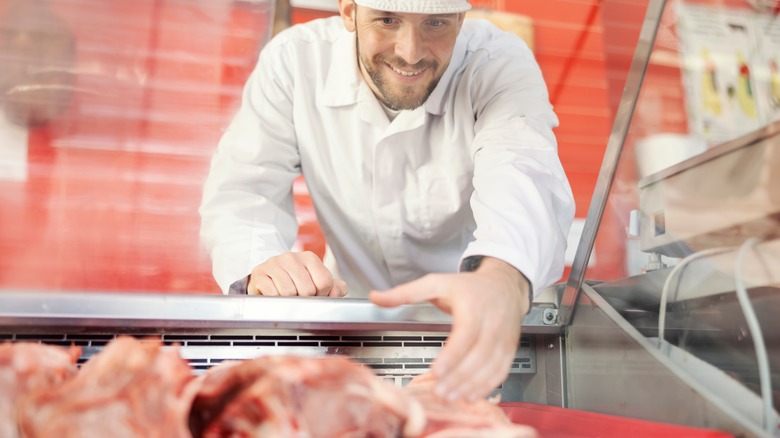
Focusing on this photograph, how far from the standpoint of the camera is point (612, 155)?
3.80 ft

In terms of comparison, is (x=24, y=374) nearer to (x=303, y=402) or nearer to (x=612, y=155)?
(x=303, y=402)

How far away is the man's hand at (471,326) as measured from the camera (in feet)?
2.24

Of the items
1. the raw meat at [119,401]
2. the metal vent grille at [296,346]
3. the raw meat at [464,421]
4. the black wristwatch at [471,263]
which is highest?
the black wristwatch at [471,263]

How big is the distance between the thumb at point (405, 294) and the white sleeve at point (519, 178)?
0.22 m

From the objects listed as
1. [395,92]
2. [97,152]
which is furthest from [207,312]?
[97,152]

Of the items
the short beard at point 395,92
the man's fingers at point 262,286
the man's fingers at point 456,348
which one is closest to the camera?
the man's fingers at point 456,348

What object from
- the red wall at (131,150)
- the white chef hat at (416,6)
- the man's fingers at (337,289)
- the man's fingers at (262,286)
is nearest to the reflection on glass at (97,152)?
the red wall at (131,150)

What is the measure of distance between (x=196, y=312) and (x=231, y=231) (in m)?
0.62

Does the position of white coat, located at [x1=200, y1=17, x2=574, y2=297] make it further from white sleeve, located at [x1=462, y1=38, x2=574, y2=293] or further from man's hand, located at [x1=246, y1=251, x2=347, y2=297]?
man's hand, located at [x1=246, y1=251, x2=347, y2=297]

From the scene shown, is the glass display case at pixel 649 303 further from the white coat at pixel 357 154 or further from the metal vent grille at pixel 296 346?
the white coat at pixel 357 154

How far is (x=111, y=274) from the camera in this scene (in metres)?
2.12

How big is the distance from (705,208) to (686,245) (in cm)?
8

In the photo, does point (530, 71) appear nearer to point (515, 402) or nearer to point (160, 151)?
point (515, 402)

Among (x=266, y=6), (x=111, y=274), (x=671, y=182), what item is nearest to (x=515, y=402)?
(x=671, y=182)
